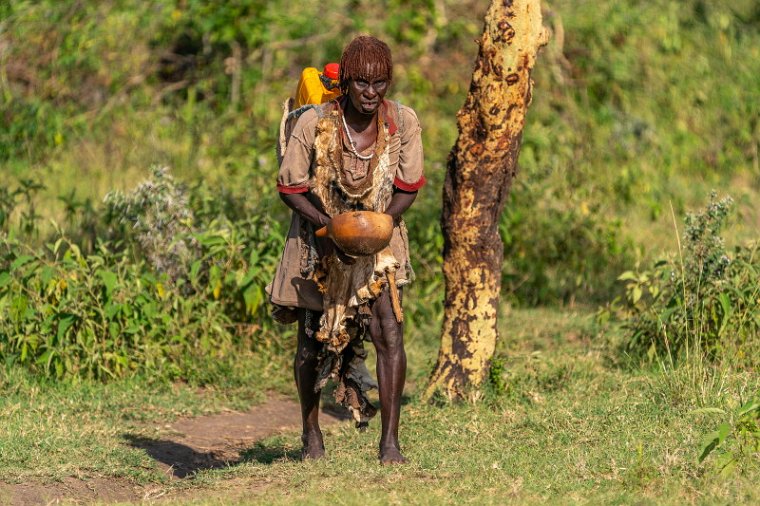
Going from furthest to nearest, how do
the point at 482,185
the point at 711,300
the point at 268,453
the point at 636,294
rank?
the point at 636,294 < the point at 711,300 < the point at 482,185 < the point at 268,453

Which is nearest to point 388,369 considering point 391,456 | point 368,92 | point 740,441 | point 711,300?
point 391,456

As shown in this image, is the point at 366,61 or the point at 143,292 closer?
the point at 366,61

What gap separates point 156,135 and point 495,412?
532 centimetres

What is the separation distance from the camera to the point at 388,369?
4.63m

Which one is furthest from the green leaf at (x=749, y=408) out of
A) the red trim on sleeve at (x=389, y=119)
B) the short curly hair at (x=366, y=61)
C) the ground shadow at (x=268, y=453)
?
the ground shadow at (x=268, y=453)

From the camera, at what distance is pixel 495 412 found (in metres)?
5.55

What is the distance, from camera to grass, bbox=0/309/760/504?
13.7 feet

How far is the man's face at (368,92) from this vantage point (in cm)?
436

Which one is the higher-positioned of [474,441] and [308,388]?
[308,388]

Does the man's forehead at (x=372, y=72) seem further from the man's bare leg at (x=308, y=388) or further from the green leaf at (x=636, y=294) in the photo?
the green leaf at (x=636, y=294)

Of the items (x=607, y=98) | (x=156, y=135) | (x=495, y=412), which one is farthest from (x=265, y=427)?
(x=607, y=98)

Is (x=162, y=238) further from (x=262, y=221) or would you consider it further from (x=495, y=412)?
(x=495, y=412)

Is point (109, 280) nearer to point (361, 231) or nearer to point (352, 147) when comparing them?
point (352, 147)

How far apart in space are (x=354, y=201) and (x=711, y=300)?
87.0 inches
